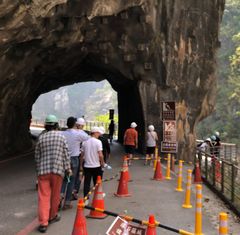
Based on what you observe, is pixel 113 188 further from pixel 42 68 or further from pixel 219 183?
pixel 42 68

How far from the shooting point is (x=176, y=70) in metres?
22.5

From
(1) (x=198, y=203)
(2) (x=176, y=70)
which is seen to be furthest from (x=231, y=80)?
(1) (x=198, y=203)

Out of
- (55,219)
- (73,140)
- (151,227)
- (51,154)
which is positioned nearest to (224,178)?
(73,140)

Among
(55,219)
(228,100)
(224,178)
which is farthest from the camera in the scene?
(228,100)

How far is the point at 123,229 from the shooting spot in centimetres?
540

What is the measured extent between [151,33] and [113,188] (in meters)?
10.4

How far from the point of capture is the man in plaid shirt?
714 centimetres

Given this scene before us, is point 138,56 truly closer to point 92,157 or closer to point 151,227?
point 92,157

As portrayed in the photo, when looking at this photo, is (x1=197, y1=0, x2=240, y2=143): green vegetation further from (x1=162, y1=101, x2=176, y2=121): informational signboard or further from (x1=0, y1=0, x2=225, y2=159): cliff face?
(x1=162, y1=101, x2=176, y2=121): informational signboard

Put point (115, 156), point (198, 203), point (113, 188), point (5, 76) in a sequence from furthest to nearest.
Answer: point (115, 156), point (5, 76), point (113, 188), point (198, 203)

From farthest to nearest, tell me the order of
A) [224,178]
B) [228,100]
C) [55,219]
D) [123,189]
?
1. [228,100]
2. [224,178]
3. [123,189]
4. [55,219]

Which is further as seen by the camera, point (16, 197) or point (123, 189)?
point (123, 189)

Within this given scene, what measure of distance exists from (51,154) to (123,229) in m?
2.44

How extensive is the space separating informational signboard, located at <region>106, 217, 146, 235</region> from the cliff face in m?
10.7
